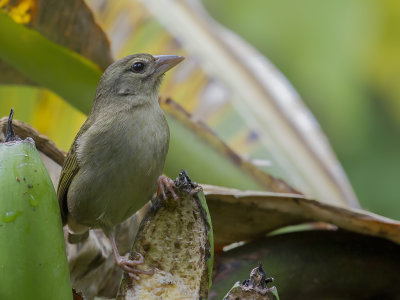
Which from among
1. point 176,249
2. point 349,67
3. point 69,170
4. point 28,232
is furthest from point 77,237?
point 349,67

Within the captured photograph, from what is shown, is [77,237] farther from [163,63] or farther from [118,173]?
[163,63]

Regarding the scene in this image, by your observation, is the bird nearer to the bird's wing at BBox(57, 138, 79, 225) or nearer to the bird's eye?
the bird's wing at BBox(57, 138, 79, 225)

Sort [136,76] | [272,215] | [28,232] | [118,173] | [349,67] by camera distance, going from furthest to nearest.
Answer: [349,67], [136,76], [118,173], [272,215], [28,232]

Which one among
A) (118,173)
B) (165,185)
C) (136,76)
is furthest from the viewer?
(136,76)

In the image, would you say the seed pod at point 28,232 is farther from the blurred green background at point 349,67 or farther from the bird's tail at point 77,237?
the blurred green background at point 349,67

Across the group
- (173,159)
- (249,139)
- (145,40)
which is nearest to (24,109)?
(145,40)

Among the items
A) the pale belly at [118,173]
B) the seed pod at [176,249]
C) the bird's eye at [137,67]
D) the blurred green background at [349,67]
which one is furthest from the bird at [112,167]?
the blurred green background at [349,67]
